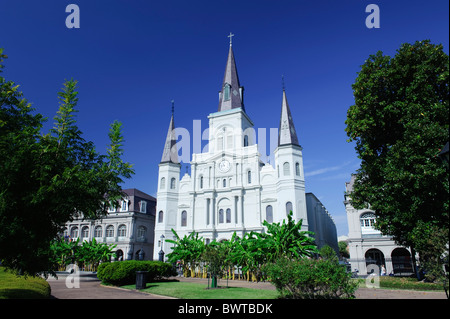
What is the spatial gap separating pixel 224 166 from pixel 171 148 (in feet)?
29.2

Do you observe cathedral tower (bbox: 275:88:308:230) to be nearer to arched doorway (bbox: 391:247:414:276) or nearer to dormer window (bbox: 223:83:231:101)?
arched doorway (bbox: 391:247:414:276)

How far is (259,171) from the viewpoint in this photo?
39.9m

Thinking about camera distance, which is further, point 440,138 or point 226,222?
point 226,222

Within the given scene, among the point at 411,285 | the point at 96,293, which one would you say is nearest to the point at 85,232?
the point at 96,293

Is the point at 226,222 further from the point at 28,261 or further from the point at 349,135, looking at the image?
the point at 28,261

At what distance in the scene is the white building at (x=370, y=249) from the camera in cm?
3103

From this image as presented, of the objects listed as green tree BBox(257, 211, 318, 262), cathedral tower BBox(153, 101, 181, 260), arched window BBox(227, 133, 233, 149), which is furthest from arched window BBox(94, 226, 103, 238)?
green tree BBox(257, 211, 318, 262)

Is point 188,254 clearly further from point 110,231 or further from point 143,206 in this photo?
point 110,231

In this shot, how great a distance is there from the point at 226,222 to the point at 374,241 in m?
18.0

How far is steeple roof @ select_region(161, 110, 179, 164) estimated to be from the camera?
43.1 m

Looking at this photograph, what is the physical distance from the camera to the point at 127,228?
4388 cm

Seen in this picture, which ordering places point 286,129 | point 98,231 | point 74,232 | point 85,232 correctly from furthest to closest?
1. point 74,232
2. point 85,232
3. point 98,231
4. point 286,129

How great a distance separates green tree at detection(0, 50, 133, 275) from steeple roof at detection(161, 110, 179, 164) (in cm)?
3244
